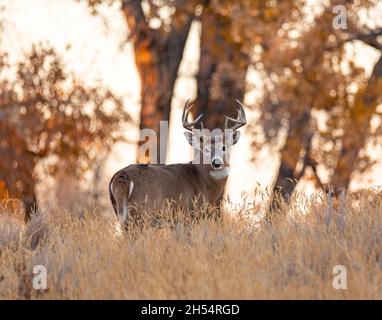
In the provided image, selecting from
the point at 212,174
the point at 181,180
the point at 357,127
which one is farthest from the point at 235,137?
the point at 357,127

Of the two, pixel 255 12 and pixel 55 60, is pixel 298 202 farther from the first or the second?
pixel 55 60

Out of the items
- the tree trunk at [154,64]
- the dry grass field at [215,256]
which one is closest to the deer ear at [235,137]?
the dry grass field at [215,256]

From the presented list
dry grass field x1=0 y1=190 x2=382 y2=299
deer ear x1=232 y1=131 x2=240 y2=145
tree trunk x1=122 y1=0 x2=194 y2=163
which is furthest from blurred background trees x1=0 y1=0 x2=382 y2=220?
dry grass field x1=0 y1=190 x2=382 y2=299

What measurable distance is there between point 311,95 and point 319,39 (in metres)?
1.21


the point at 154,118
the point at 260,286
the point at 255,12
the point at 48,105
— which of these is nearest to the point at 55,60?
the point at 48,105

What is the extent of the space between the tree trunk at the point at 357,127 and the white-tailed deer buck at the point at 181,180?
6595mm

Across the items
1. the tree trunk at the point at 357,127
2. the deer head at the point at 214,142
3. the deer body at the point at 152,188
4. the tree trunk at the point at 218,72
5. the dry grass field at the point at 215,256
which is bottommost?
the dry grass field at the point at 215,256

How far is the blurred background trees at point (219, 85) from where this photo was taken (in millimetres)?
22688

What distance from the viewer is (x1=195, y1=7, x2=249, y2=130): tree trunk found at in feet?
75.9

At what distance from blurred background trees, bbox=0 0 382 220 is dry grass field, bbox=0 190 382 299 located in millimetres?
9843

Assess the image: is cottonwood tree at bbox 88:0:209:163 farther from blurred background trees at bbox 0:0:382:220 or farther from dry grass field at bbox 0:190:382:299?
dry grass field at bbox 0:190:382:299

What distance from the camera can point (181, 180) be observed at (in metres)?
14.9

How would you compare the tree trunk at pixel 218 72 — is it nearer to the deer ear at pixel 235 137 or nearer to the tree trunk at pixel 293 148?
the tree trunk at pixel 293 148

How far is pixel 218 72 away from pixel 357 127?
130 inches
